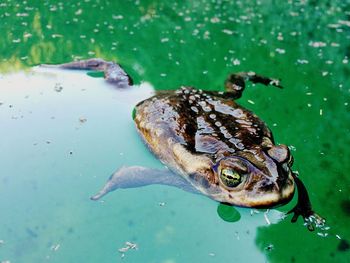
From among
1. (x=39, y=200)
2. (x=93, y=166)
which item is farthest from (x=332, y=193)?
(x=39, y=200)

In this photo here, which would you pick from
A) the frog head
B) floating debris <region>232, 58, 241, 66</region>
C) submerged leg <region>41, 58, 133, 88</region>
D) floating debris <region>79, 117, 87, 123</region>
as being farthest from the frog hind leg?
the frog head

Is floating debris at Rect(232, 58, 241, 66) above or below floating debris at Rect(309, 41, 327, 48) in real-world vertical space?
above

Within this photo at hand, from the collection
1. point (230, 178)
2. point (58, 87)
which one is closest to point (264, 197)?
point (230, 178)

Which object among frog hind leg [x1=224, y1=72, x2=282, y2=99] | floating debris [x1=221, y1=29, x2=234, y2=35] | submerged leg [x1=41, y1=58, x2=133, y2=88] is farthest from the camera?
floating debris [x1=221, y1=29, x2=234, y2=35]

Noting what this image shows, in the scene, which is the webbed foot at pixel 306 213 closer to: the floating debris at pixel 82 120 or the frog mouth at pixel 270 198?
the frog mouth at pixel 270 198

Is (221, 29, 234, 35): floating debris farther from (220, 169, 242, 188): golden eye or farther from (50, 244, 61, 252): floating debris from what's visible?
(50, 244, 61, 252): floating debris
